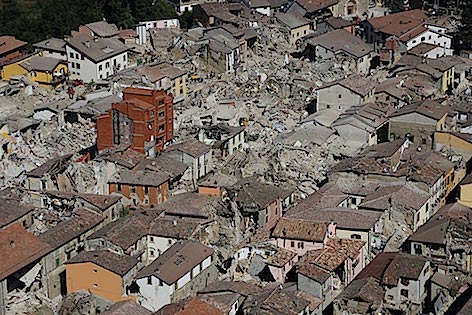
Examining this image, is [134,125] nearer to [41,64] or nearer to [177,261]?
[177,261]

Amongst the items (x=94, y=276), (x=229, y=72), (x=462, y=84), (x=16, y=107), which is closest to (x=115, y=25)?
(x=229, y=72)

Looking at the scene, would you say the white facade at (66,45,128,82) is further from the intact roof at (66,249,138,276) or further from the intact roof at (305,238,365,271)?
the intact roof at (305,238,365,271)

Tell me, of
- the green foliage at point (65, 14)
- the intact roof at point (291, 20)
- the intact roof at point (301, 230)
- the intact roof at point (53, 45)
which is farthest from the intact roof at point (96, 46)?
the intact roof at point (301, 230)

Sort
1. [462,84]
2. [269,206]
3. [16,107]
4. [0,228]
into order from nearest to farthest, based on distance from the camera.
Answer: [0,228], [269,206], [16,107], [462,84]

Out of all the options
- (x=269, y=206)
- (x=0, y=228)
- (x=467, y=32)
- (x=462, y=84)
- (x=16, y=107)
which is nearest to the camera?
(x=0, y=228)

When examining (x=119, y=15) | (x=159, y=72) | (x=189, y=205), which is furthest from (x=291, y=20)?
(x=189, y=205)

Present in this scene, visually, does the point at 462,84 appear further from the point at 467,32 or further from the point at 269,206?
the point at 269,206

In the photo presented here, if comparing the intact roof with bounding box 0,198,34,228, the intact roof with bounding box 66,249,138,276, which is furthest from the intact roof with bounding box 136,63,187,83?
the intact roof with bounding box 66,249,138,276

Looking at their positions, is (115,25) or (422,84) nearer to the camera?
(422,84)
